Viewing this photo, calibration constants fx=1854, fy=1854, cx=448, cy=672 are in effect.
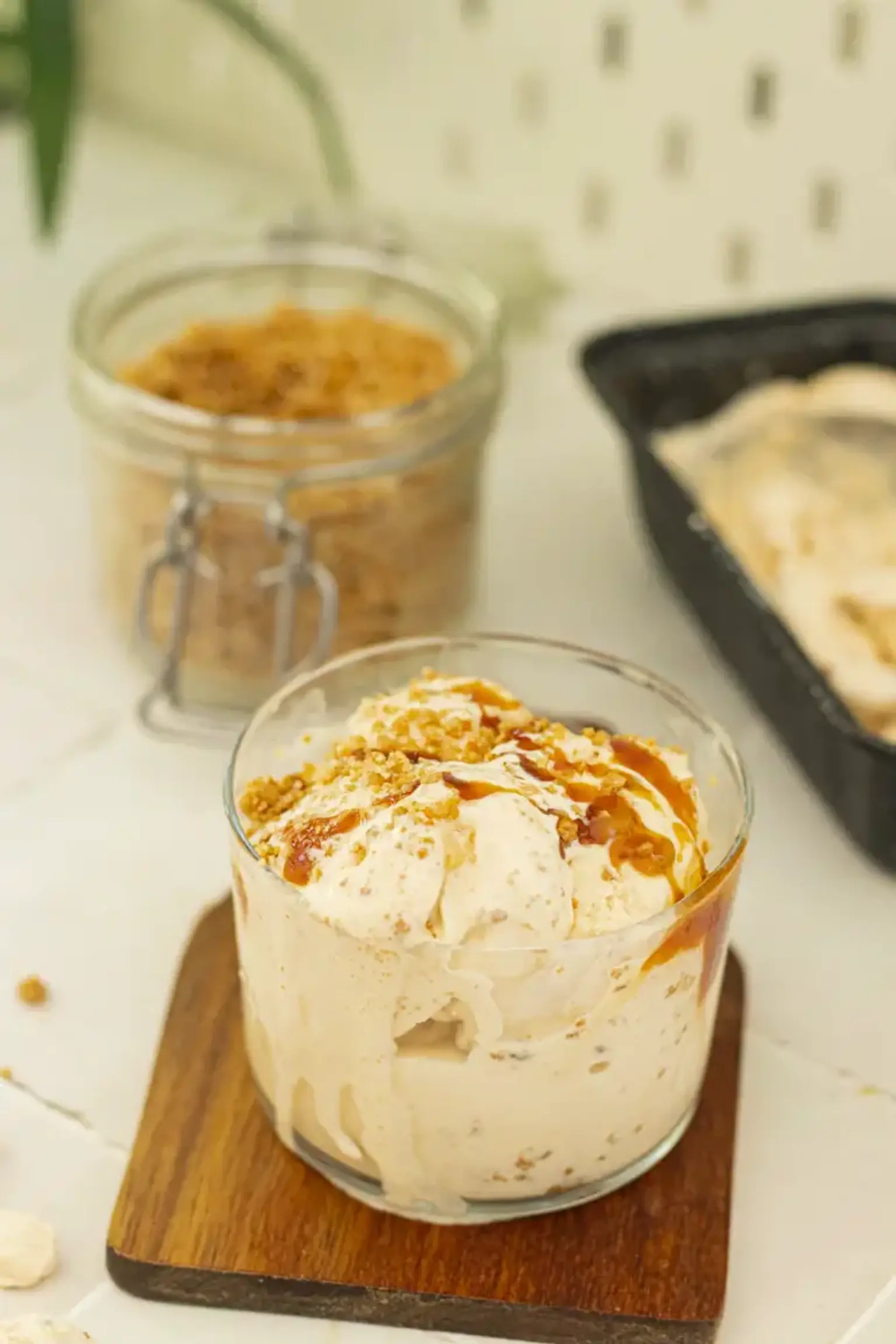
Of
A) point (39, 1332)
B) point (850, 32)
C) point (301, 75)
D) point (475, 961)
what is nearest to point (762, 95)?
point (850, 32)

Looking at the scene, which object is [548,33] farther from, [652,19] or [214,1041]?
[214,1041]

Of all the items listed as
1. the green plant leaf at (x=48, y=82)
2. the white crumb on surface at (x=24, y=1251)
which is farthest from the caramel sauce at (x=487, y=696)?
the green plant leaf at (x=48, y=82)

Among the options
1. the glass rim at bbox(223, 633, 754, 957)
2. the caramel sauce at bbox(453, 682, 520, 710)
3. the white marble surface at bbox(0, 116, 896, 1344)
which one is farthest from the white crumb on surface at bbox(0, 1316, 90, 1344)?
the caramel sauce at bbox(453, 682, 520, 710)

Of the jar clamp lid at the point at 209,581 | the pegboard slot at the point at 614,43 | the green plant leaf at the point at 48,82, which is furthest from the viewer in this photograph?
the pegboard slot at the point at 614,43

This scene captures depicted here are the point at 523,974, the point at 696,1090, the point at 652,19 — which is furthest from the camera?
the point at 652,19

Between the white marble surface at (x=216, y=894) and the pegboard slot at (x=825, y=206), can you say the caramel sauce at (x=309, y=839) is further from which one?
the pegboard slot at (x=825, y=206)

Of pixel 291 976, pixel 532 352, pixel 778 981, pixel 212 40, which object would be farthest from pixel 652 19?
pixel 291 976

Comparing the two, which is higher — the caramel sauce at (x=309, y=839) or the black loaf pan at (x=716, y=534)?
the caramel sauce at (x=309, y=839)
